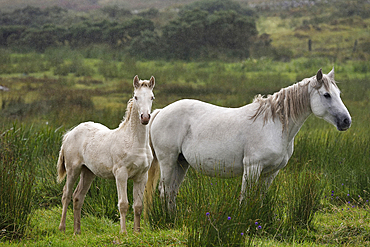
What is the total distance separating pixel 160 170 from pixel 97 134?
124cm

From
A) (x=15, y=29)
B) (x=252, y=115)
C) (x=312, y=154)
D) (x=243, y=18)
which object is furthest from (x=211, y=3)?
(x=252, y=115)

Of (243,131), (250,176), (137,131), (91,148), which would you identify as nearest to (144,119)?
(137,131)

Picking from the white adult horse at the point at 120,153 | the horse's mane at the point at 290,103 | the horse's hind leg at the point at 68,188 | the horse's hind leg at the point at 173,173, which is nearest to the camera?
the white adult horse at the point at 120,153

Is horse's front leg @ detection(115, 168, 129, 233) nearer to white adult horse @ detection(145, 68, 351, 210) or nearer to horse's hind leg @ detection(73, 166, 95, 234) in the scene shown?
white adult horse @ detection(145, 68, 351, 210)

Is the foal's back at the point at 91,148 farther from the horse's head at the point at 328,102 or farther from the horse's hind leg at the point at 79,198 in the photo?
the horse's head at the point at 328,102

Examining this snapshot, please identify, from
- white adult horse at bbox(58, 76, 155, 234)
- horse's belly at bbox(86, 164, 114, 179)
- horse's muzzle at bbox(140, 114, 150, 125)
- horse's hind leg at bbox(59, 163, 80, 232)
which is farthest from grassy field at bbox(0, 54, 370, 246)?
horse's muzzle at bbox(140, 114, 150, 125)

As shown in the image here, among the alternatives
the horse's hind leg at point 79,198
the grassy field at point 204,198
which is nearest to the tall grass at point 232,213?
the grassy field at point 204,198

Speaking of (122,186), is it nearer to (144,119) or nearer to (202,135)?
(144,119)

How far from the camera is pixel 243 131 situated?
4.54 metres

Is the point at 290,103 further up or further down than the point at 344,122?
further up

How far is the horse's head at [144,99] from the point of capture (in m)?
3.55

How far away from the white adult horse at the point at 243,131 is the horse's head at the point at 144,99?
0.87 m

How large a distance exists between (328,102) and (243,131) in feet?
3.25

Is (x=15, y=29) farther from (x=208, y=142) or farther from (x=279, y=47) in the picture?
(x=208, y=142)
